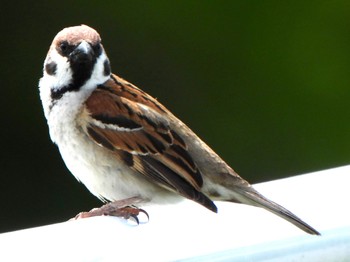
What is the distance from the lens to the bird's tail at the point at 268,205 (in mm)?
2574

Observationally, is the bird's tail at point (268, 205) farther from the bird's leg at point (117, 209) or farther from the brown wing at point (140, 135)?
the bird's leg at point (117, 209)

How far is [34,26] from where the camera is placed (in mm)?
5691

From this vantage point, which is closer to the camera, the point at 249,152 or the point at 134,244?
the point at 134,244

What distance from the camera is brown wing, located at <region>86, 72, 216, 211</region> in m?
3.74

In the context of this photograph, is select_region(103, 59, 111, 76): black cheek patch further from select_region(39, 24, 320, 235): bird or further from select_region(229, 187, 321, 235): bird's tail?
select_region(229, 187, 321, 235): bird's tail

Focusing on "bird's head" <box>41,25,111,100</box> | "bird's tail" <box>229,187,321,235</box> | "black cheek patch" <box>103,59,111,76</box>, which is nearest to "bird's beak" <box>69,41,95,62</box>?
"bird's head" <box>41,25,111,100</box>

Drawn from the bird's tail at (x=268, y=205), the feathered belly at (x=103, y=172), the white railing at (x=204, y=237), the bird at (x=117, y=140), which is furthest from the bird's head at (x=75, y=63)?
the white railing at (x=204, y=237)

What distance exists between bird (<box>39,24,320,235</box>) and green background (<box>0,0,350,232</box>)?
1.64 m

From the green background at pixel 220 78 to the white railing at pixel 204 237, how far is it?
9.42ft

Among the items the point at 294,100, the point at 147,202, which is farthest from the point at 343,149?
the point at 147,202

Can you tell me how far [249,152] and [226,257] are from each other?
3.18 m

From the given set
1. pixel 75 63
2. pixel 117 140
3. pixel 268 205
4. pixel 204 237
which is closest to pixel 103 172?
pixel 117 140

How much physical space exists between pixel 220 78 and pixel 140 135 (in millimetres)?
1870
